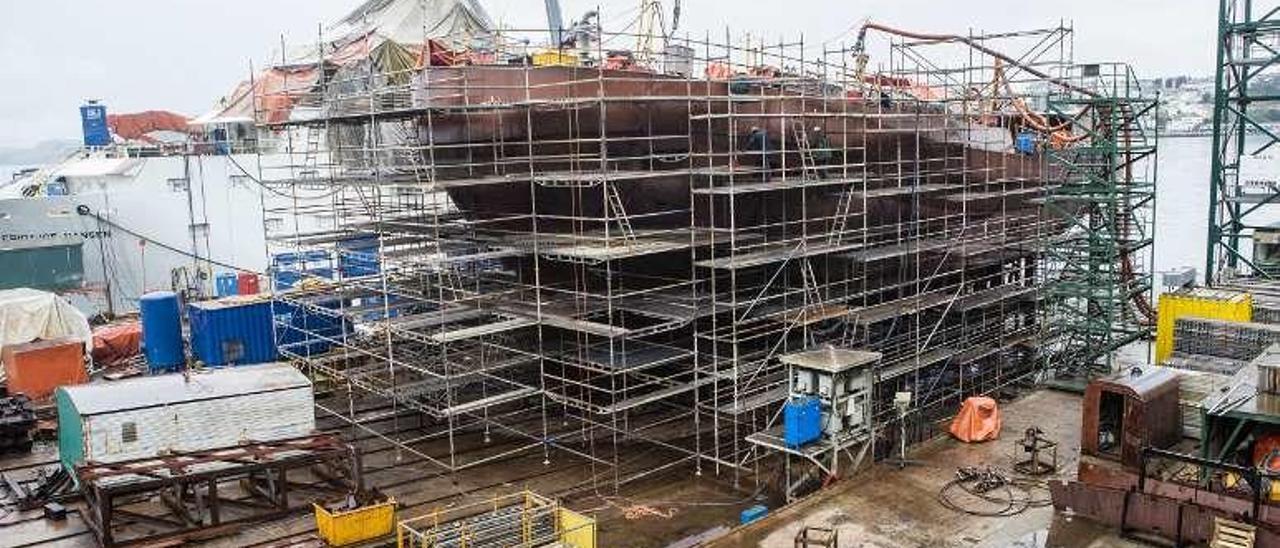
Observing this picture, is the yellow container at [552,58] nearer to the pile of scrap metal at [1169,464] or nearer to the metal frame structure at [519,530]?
the metal frame structure at [519,530]

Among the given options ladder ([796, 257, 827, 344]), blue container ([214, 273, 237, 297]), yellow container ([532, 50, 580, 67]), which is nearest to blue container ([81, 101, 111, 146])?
blue container ([214, 273, 237, 297])

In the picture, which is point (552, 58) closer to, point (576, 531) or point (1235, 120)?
point (576, 531)

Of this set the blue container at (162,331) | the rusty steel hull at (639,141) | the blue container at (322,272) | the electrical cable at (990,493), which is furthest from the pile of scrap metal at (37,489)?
the electrical cable at (990,493)

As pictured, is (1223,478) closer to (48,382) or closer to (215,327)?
(215,327)

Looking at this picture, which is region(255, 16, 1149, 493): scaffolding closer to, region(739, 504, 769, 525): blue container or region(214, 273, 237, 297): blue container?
region(739, 504, 769, 525): blue container

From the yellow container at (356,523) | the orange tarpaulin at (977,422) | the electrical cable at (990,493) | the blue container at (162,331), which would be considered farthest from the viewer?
→ the blue container at (162,331)

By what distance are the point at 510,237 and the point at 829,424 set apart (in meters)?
8.39

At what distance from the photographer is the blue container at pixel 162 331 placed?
27125mm

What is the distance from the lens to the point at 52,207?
41.7 m

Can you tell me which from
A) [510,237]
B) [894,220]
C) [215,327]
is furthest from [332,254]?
[894,220]

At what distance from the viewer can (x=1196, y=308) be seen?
2294 cm

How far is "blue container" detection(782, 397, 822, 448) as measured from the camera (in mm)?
17000

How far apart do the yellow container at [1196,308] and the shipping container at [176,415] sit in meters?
19.7

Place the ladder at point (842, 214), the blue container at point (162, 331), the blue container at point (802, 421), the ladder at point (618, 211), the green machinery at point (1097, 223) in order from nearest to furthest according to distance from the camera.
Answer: the blue container at point (802, 421) < the ladder at point (618, 211) < the ladder at point (842, 214) < the green machinery at point (1097, 223) < the blue container at point (162, 331)
